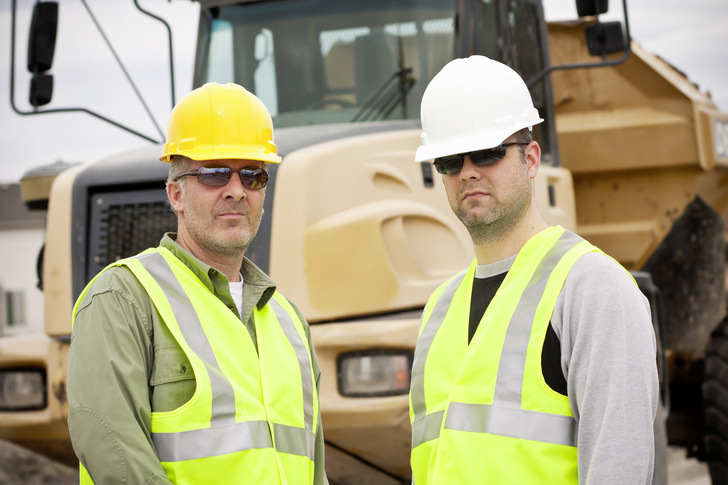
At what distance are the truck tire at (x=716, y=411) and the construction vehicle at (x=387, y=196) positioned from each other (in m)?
0.01

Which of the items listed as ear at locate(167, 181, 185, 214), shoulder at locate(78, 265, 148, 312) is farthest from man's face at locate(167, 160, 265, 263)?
shoulder at locate(78, 265, 148, 312)

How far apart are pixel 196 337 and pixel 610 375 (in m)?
1.03

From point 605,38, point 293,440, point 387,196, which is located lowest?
point 293,440

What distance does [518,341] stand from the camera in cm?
215

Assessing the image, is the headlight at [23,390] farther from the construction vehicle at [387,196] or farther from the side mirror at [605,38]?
the side mirror at [605,38]

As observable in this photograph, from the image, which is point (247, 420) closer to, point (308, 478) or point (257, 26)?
point (308, 478)

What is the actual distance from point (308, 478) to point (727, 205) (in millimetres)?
4800

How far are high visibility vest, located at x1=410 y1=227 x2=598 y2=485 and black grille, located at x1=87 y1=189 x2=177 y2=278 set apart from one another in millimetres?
2242

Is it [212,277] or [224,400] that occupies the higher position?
[212,277]

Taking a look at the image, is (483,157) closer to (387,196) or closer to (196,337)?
(196,337)

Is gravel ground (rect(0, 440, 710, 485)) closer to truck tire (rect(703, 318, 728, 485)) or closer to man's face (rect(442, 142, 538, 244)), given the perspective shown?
truck tire (rect(703, 318, 728, 485))

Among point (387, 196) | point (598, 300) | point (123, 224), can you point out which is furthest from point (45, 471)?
A: point (598, 300)

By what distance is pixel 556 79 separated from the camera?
6.09 m

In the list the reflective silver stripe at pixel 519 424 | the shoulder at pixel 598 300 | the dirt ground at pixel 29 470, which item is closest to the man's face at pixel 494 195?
the shoulder at pixel 598 300
